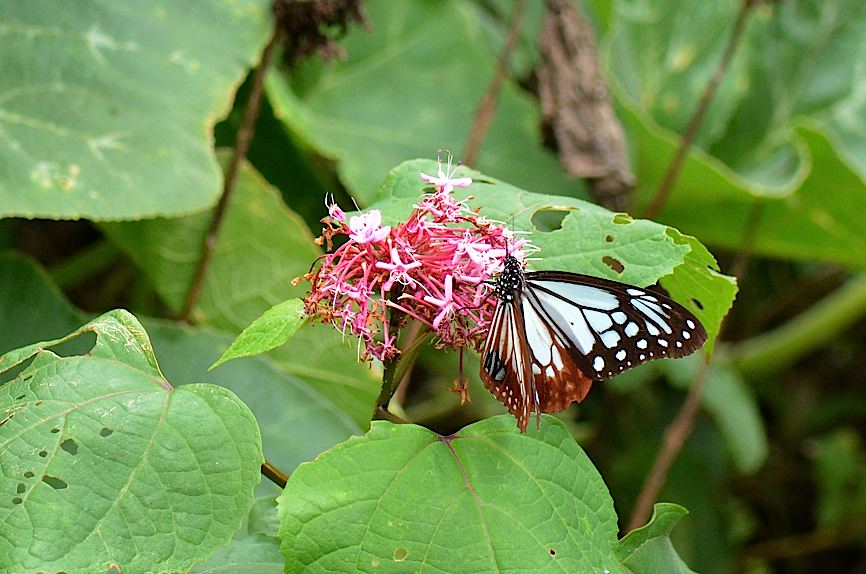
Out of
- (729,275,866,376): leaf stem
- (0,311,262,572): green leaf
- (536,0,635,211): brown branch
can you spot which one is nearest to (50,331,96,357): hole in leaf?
(0,311,262,572): green leaf

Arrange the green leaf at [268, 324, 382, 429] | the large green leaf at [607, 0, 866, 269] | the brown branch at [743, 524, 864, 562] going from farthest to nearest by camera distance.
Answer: the brown branch at [743, 524, 864, 562] < the large green leaf at [607, 0, 866, 269] < the green leaf at [268, 324, 382, 429]

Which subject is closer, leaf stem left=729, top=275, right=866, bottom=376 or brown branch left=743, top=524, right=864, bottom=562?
leaf stem left=729, top=275, right=866, bottom=376

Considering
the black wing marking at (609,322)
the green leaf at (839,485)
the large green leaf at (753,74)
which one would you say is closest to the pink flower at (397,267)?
the black wing marking at (609,322)

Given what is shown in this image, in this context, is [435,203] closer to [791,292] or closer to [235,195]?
[235,195]

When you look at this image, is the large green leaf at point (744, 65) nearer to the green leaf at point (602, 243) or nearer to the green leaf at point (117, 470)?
the green leaf at point (602, 243)

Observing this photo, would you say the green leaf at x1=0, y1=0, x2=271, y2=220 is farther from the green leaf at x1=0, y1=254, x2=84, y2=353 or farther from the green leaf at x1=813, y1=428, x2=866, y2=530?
the green leaf at x1=813, y1=428, x2=866, y2=530

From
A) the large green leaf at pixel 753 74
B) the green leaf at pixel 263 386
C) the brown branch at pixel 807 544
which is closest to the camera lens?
the green leaf at pixel 263 386
